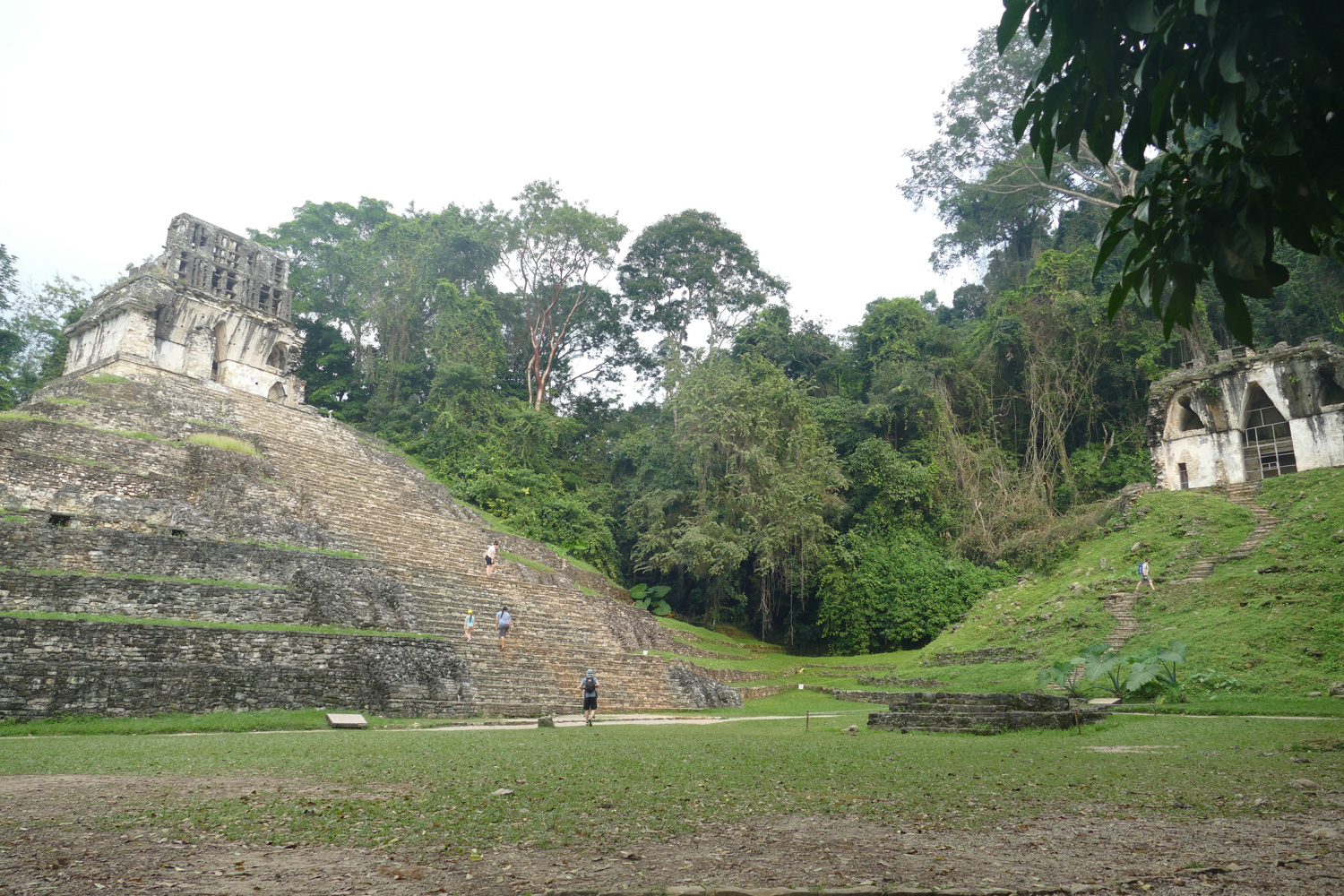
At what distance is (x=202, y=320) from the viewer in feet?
86.7

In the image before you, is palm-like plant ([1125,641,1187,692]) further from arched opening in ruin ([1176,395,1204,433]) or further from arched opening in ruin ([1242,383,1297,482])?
arched opening in ruin ([1176,395,1204,433])

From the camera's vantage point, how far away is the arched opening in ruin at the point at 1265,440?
19391 millimetres

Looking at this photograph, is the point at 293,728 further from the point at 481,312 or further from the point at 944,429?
the point at 481,312

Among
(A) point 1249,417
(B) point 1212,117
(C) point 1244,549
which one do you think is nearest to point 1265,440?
(A) point 1249,417

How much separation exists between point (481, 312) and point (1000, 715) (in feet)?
94.5

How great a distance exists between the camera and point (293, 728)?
9.88 meters

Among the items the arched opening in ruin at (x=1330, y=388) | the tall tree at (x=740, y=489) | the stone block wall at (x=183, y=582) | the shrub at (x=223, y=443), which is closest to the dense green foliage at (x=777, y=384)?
the tall tree at (x=740, y=489)

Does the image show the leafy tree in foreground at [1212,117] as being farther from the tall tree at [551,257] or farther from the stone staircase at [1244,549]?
the tall tree at [551,257]

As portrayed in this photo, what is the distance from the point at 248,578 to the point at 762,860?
1214cm

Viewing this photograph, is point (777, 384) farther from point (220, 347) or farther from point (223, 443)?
point (220, 347)

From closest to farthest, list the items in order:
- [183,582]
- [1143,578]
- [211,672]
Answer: [211,672]
[183,582]
[1143,578]

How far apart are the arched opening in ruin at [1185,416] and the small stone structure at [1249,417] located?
0.07 feet

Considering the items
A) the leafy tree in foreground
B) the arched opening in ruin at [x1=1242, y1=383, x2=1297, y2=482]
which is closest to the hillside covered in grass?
the arched opening in ruin at [x1=1242, y1=383, x2=1297, y2=482]

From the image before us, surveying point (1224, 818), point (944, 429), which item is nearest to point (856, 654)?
point (944, 429)
